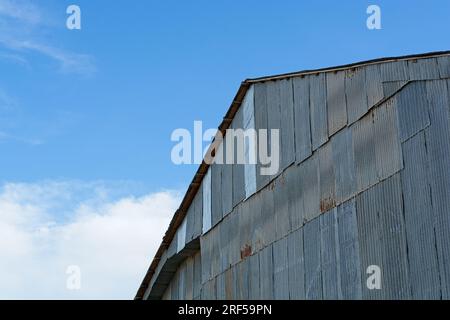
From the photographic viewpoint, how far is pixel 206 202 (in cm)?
2580

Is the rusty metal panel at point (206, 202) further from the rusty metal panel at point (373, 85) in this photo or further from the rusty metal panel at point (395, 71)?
the rusty metal panel at point (395, 71)

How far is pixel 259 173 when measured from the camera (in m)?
20.8

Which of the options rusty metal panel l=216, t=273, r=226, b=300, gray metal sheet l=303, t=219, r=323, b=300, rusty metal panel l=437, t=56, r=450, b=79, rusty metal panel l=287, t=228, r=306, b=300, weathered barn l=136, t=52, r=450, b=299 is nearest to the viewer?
weathered barn l=136, t=52, r=450, b=299

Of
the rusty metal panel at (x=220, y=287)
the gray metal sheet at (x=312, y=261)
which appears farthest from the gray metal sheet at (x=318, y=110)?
the rusty metal panel at (x=220, y=287)

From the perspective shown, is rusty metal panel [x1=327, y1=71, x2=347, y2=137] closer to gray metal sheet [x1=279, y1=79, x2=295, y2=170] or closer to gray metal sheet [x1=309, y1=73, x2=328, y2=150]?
gray metal sheet [x1=309, y1=73, x2=328, y2=150]

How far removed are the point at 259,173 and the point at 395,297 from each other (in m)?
7.80

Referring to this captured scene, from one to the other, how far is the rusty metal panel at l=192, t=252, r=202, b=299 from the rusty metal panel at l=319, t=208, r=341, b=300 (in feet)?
35.3

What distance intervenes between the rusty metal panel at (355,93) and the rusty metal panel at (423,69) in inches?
61.5

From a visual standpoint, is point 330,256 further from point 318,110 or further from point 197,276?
point 197,276

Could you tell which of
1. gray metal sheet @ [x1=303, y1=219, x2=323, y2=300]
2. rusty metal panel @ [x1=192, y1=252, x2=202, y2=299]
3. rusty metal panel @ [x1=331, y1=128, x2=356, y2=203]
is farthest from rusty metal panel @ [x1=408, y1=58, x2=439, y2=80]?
rusty metal panel @ [x1=192, y1=252, x2=202, y2=299]

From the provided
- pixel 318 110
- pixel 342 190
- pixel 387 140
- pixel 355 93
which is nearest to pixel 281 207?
pixel 318 110

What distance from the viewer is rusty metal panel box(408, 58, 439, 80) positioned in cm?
1382

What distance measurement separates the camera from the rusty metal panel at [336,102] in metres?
16.5
